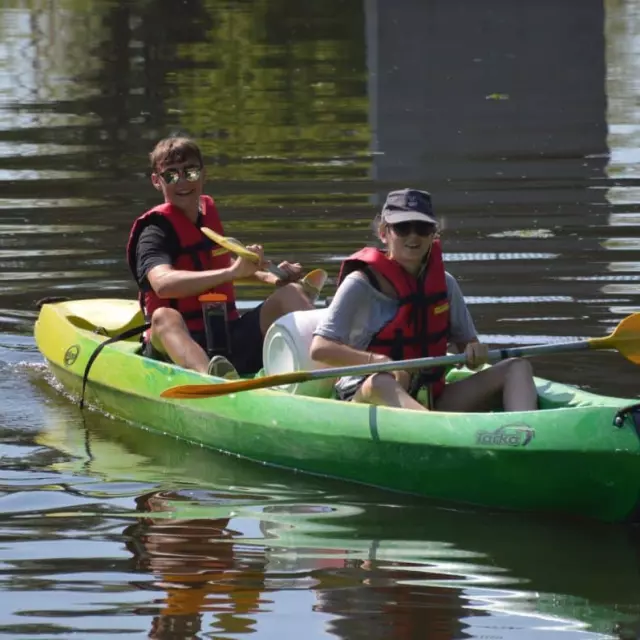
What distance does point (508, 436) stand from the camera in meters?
5.84

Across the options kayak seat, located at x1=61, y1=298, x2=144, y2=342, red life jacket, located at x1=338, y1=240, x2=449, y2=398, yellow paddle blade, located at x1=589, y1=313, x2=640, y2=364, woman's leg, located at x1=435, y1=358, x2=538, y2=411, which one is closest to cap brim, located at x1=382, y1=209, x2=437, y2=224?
red life jacket, located at x1=338, y1=240, x2=449, y2=398

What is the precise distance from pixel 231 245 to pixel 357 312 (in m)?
0.91

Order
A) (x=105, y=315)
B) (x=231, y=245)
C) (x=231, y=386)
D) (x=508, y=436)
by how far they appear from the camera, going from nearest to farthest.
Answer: (x=508, y=436) < (x=231, y=386) < (x=231, y=245) < (x=105, y=315)

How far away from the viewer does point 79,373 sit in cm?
796

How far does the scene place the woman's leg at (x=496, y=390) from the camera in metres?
6.23

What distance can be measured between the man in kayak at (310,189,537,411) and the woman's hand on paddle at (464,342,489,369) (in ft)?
0.98

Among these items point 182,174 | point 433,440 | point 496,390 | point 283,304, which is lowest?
point 433,440

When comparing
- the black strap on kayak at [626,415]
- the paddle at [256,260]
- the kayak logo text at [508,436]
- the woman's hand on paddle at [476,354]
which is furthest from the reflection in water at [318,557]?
the paddle at [256,260]

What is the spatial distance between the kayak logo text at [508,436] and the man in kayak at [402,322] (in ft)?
1.13

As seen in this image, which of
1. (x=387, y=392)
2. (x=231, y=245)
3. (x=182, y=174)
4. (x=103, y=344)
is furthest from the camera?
(x=103, y=344)

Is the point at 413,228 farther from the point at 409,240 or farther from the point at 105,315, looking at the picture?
the point at 105,315

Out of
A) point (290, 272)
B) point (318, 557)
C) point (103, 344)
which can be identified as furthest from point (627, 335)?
point (103, 344)

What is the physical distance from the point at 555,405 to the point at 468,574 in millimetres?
1233

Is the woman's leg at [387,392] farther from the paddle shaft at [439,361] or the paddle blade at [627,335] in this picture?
the paddle blade at [627,335]
